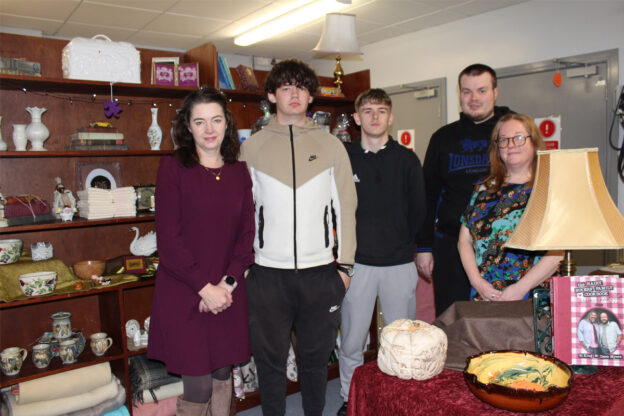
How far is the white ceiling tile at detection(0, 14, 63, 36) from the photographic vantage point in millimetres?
4598

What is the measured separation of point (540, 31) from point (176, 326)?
405cm

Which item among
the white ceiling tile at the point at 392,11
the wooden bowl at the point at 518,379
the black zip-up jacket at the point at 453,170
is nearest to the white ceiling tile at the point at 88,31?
the white ceiling tile at the point at 392,11

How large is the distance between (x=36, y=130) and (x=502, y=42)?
404 cm

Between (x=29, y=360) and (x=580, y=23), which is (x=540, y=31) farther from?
(x=29, y=360)

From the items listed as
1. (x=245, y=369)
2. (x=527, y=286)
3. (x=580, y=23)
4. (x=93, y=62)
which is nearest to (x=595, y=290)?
(x=527, y=286)

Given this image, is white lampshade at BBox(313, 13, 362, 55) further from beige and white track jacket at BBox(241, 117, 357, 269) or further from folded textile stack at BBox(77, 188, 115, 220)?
folded textile stack at BBox(77, 188, 115, 220)

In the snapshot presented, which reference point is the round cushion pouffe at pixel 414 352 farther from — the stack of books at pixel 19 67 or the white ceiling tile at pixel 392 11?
the white ceiling tile at pixel 392 11

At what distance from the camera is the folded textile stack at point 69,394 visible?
2.26 meters

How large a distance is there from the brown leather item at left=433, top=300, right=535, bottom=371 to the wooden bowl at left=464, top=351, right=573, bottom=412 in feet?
0.28

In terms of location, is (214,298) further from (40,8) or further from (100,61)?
(40,8)

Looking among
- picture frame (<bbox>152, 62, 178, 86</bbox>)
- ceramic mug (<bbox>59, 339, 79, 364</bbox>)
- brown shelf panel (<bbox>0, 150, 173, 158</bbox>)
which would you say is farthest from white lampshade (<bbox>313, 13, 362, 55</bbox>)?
ceramic mug (<bbox>59, 339, 79, 364</bbox>)

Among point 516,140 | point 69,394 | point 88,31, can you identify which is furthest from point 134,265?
point 88,31

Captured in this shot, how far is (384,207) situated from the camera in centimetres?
231

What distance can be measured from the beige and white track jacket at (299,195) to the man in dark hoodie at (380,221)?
0.19 m
